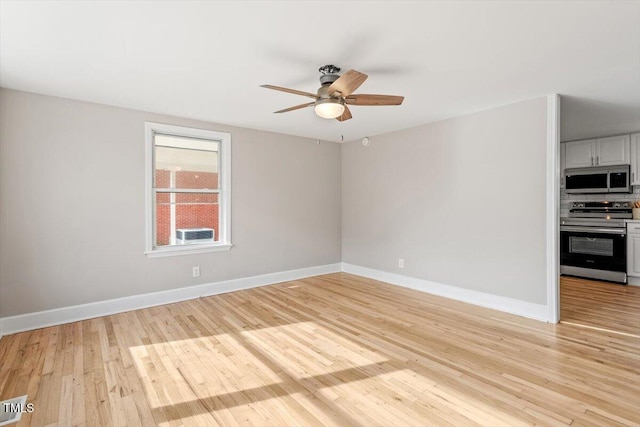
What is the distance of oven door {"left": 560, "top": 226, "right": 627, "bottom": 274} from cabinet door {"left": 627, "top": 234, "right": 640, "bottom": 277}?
0.07 meters

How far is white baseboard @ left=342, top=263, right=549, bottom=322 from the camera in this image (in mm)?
3461

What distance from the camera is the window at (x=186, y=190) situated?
399cm

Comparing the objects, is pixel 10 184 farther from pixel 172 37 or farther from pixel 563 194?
pixel 563 194

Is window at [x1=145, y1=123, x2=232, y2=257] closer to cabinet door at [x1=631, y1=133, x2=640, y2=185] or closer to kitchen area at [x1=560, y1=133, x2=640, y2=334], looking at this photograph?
kitchen area at [x1=560, y1=133, x2=640, y2=334]

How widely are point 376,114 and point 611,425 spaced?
3.46m

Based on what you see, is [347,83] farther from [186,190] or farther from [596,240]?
[596,240]

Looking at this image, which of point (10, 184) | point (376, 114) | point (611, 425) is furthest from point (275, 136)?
point (611, 425)

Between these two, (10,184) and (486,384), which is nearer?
(486,384)

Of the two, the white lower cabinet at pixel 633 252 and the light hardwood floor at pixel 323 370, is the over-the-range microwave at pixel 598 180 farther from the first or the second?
the light hardwood floor at pixel 323 370

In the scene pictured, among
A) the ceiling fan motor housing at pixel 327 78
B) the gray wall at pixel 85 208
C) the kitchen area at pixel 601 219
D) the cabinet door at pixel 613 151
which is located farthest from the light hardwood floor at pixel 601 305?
the gray wall at pixel 85 208

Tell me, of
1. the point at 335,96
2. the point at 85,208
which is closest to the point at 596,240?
the point at 335,96

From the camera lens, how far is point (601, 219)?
17.3 ft

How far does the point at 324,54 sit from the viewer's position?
2.42 m

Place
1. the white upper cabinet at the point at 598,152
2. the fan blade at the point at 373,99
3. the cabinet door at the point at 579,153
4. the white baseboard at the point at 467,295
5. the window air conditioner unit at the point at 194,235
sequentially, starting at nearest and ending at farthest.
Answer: the fan blade at the point at 373,99 → the white baseboard at the point at 467,295 → the window air conditioner unit at the point at 194,235 → the white upper cabinet at the point at 598,152 → the cabinet door at the point at 579,153
